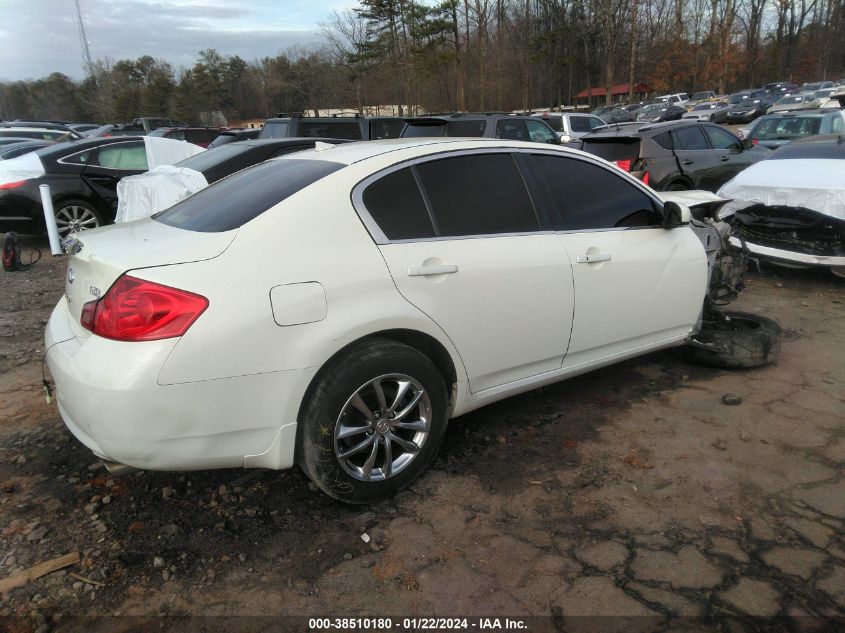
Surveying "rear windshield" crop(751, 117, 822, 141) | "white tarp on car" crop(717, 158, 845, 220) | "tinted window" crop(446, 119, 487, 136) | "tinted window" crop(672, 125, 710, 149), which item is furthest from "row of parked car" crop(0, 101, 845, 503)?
"rear windshield" crop(751, 117, 822, 141)

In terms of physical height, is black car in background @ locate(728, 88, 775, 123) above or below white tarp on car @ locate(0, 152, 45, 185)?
above

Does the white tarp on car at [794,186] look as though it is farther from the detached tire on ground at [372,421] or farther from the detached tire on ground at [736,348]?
the detached tire on ground at [372,421]

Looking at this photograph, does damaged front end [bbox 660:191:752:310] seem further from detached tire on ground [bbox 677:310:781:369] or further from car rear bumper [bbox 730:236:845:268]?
car rear bumper [bbox 730:236:845:268]

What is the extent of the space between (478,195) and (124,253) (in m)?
1.73

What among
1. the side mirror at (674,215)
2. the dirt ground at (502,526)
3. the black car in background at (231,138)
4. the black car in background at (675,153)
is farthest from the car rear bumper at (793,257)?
the black car in background at (231,138)

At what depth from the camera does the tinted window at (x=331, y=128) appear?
10453 millimetres

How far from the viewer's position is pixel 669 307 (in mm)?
3961

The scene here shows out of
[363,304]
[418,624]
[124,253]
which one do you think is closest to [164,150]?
[124,253]

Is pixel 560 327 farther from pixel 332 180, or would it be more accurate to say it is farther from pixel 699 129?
pixel 699 129

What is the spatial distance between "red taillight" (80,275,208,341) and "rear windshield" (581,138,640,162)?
26.3 ft

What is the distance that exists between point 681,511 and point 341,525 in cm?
158

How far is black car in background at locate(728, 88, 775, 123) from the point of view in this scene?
116 ft

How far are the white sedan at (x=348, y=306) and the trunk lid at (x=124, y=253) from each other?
1 cm

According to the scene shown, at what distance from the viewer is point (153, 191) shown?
641 centimetres
